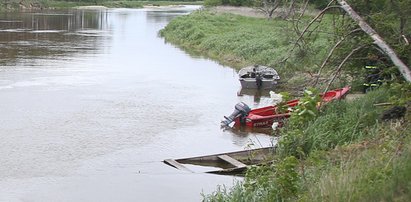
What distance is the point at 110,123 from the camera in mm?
18469

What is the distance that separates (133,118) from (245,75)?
7.58 metres

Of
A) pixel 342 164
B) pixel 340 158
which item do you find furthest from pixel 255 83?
pixel 342 164

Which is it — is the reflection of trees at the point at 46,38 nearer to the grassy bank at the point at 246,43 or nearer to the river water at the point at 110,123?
the river water at the point at 110,123

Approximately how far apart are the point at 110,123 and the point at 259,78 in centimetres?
816

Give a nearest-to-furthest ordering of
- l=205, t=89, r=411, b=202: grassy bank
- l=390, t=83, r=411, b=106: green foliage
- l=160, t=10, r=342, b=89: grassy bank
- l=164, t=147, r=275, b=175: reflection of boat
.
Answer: l=205, t=89, r=411, b=202: grassy bank, l=390, t=83, r=411, b=106: green foliage, l=164, t=147, r=275, b=175: reflection of boat, l=160, t=10, r=342, b=89: grassy bank

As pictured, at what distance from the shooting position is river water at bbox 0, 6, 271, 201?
12.8 m

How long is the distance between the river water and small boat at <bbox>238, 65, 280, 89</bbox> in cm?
83

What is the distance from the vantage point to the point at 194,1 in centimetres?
15388

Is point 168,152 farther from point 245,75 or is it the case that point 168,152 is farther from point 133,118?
point 245,75

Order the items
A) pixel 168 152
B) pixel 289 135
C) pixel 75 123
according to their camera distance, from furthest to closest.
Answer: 1. pixel 75 123
2. pixel 168 152
3. pixel 289 135

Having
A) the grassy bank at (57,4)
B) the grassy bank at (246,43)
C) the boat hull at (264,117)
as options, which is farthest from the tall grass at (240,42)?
the grassy bank at (57,4)

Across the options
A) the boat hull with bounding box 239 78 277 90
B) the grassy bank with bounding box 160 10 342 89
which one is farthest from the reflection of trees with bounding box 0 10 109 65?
the boat hull with bounding box 239 78 277 90

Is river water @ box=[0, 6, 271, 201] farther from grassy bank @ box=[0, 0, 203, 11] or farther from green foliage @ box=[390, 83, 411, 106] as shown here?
grassy bank @ box=[0, 0, 203, 11]

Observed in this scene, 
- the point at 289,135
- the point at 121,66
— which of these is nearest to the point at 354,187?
the point at 289,135
